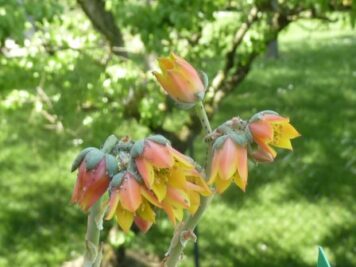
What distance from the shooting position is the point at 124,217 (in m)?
0.86

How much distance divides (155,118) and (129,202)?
3020 millimetres

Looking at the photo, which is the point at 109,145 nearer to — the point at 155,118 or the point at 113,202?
the point at 113,202

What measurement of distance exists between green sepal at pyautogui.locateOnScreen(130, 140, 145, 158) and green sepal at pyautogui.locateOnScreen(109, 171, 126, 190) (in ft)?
0.09

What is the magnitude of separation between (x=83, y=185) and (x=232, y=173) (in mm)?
162

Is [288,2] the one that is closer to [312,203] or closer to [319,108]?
[312,203]

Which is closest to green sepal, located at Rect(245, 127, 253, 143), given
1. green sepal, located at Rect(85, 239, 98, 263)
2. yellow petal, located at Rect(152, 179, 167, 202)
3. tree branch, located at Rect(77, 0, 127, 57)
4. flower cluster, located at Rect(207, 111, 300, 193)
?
flower cluster, located at Rect(207, 111, 300, 193)

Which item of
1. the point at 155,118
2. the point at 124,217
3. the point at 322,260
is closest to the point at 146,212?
the point at 124,217

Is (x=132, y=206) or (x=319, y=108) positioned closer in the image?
(x=132, y=206)

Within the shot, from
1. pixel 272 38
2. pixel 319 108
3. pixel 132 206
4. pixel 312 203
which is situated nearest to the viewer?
pixel 132 206

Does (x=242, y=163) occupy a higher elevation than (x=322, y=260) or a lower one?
higher

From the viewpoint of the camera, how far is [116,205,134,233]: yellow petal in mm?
851

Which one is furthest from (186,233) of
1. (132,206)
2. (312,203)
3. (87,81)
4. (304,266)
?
(312,203)

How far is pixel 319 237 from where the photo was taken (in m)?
5.14

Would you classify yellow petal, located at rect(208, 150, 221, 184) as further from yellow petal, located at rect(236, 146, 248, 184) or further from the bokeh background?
the bokeh background
